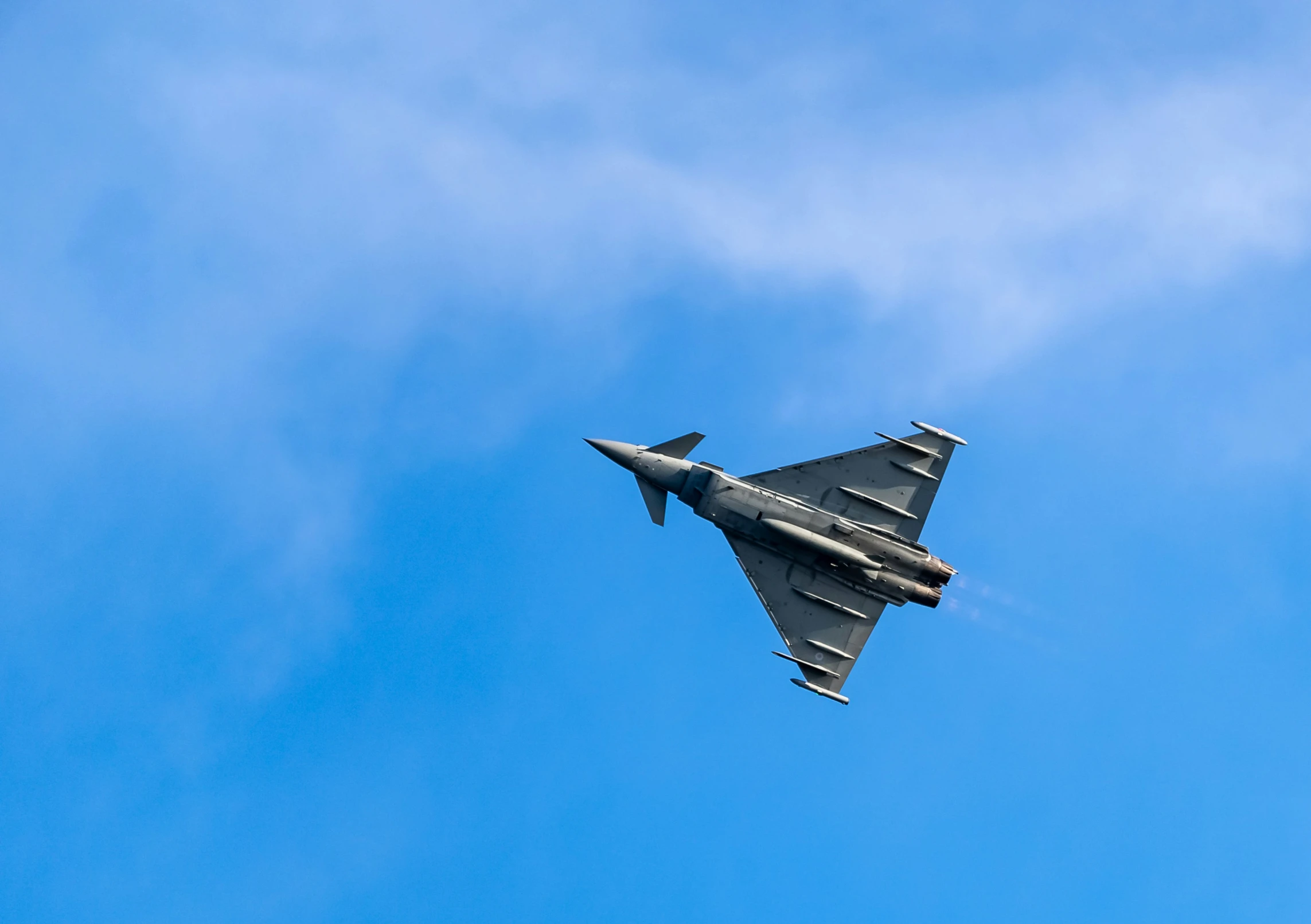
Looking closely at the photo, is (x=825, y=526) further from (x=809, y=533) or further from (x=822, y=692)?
(x=822, y=692)

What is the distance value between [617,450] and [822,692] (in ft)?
58.0

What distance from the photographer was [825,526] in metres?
53.5

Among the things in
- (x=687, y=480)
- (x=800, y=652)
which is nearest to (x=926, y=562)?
(x=800, y=652)

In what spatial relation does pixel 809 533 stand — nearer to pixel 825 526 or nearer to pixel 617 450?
pixel 825 526

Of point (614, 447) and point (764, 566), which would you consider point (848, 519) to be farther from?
point (614, 447)

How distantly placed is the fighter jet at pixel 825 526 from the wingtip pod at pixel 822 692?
48 mm

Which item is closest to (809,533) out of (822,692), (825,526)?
(825,526)

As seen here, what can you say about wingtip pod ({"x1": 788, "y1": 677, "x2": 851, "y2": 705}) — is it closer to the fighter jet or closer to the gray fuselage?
the fighter jet

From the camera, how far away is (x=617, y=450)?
179 feet

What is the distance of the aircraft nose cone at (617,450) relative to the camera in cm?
5438

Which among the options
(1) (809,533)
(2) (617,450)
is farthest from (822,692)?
(2) (617,450)

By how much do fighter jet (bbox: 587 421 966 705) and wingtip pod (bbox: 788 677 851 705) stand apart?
0.05m

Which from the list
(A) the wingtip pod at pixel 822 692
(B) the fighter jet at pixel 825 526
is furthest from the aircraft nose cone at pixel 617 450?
(A) the wingtip pod at pixel 822 692

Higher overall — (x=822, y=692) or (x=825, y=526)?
(x=825, y=526)
